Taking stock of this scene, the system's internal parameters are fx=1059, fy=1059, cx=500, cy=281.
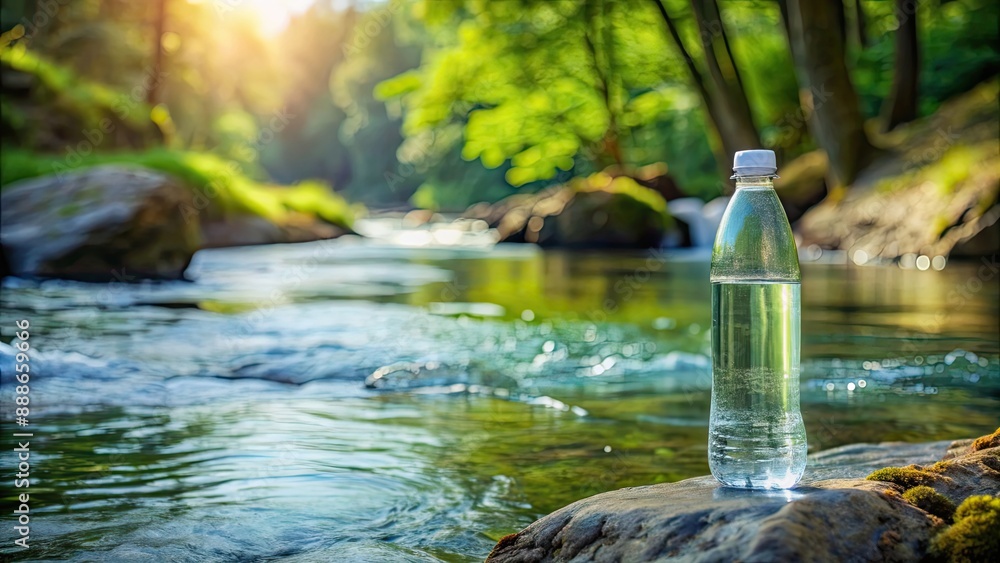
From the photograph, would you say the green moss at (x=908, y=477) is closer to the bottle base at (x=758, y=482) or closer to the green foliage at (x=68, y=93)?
the bottle base at (x=758, y=482)

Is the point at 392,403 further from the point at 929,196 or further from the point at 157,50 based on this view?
the point at 157,50

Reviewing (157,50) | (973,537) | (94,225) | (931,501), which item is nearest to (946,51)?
(157,50)

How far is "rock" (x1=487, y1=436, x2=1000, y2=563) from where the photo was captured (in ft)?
6.32

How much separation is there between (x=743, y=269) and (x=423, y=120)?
2581 centimetres

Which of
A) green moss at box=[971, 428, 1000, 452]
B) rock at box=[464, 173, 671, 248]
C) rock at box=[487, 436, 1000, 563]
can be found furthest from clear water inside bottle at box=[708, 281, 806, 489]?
rock at box=[464, 173, 671, 248]

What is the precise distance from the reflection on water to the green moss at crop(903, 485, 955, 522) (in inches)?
52.9

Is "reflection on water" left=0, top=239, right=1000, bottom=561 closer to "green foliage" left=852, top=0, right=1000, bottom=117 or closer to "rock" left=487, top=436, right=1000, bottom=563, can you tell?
"rock" left=487, top=436, right=1000, bottom=563

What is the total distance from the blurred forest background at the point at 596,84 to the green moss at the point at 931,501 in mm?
14707

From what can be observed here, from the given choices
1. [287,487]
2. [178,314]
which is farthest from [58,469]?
[178,314]

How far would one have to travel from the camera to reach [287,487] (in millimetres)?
3986

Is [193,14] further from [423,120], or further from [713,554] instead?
[713,554]

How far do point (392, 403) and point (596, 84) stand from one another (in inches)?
1003

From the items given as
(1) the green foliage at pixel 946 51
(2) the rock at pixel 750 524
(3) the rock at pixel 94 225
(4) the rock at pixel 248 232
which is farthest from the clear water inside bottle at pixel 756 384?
(1) the green foliage at pixel 946 51

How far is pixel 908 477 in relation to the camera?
2.42m
